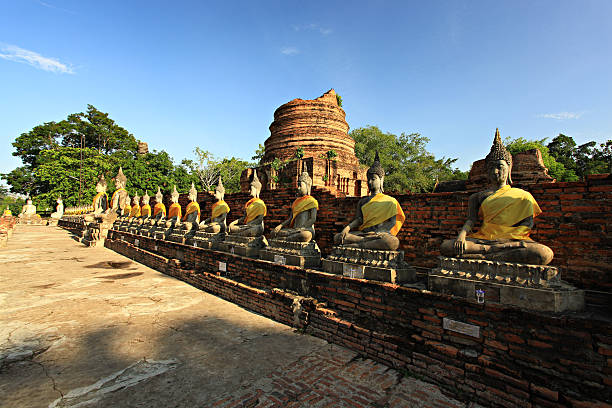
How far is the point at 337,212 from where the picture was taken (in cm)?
677

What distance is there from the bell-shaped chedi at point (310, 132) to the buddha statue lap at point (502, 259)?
20.5 m

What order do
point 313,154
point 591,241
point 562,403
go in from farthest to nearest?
point 313,154 → point 591,241 → point 562,403

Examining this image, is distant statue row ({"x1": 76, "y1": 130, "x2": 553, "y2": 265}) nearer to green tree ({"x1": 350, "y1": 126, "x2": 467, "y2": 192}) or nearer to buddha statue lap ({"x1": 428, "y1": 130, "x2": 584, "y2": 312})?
buddha statue lap ({"x1": 428, "y1": 130, "x2": 584, "y2": 312})

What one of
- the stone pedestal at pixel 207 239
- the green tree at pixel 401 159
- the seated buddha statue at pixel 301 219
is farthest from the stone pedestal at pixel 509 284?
the green tree at pixel 401 159

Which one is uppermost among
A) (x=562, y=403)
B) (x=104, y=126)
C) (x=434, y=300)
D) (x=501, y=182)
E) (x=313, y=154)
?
(x=104, y=126)

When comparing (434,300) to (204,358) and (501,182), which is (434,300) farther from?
(204,358)

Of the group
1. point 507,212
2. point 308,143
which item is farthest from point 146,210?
point 507,212

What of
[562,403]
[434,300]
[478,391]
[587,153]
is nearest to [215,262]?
[434,300]

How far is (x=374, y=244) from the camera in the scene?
4016 mm

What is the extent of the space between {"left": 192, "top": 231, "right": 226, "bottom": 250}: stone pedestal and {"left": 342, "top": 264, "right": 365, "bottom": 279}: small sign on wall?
3959 mm

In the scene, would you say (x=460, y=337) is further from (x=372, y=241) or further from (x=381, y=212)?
(x=381, y=212)

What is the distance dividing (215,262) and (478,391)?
5220 millimetres

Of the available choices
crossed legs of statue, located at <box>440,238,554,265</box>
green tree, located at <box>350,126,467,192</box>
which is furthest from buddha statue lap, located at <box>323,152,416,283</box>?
green tree, located at <box>350,126,467,192</box>

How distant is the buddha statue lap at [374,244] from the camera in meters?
3.76
